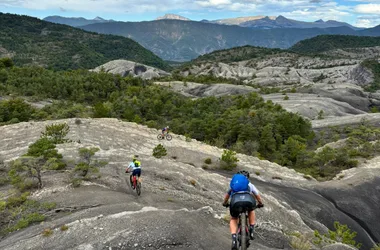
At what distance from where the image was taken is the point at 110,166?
90.8 ft

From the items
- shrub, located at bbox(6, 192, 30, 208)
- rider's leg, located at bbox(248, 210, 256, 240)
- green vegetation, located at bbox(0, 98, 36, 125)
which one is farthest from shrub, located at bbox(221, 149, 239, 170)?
green vegetation, located at bbox(0, 98, 36, 125)

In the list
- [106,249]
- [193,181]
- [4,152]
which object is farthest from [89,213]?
[4,152]

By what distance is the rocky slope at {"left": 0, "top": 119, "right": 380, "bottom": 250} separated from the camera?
44.1 ft

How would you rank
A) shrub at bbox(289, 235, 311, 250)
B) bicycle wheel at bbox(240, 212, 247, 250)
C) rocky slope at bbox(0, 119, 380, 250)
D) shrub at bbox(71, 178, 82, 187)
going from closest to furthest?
bicycle wheel at bbox(240, 212, 247, 250), rocky slope at bbox(0, 119, 380, 250), shrub at bbox(289, 235, 311, 250), shrub at bbox(71, 178, 82, 187)

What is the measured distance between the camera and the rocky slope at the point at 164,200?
13438 millimetres

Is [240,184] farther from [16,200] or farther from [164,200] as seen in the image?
[16,200]

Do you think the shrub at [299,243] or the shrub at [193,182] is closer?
the shrub at [299,243]

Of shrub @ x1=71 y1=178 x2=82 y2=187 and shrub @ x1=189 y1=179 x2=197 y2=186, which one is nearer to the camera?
shrub @ x1=71 y1=178 x2=82 y2=187

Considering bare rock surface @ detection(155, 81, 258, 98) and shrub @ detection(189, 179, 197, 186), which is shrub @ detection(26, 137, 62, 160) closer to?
shrub @ detection(189, 179, 197, 186)

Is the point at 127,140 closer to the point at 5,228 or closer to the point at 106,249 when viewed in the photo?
the point at 5,228

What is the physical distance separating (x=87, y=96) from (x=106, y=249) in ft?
304

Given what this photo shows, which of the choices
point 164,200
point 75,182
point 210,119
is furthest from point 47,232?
point 210,119

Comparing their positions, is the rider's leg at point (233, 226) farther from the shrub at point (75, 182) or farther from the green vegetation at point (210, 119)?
the green vegetation at point (210, 119)

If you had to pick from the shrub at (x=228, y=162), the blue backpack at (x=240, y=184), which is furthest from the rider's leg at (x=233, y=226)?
the shrub at (x=228, y=162)
